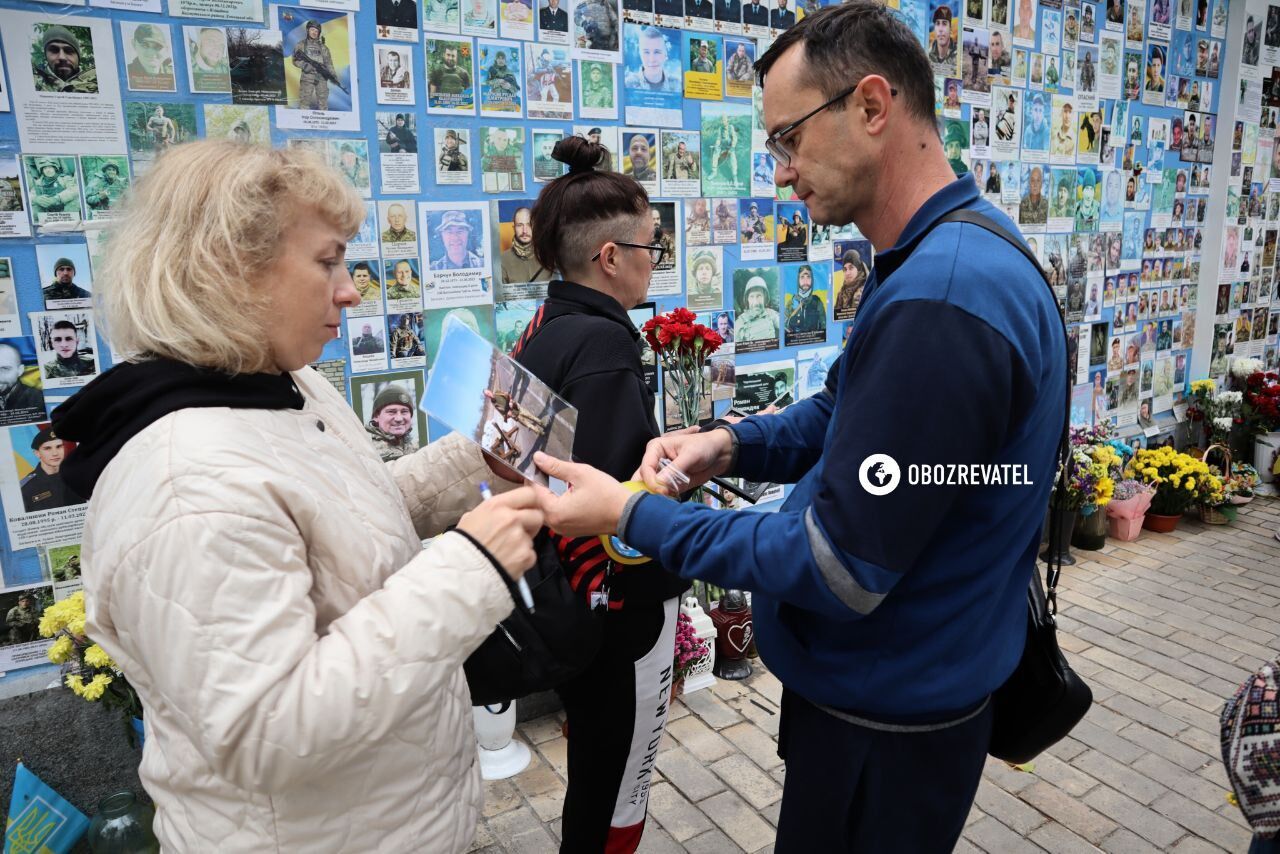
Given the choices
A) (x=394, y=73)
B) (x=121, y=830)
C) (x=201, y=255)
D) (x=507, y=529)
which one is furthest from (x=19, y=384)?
(x=507, y=529)

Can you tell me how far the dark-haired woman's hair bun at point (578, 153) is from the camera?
244 cm

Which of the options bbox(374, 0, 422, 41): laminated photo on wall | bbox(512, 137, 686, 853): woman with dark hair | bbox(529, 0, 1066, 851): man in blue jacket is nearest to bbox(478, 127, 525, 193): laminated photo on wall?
bbox(374, 0, 422, 41): laminated photo on wall

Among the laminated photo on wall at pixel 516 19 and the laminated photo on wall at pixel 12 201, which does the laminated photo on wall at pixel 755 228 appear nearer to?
the laminated photo on wall at pixel 516 19

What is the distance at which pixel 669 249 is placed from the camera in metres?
4.06

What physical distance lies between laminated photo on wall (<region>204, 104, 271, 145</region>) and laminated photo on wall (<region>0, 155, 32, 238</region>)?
0.57 metres

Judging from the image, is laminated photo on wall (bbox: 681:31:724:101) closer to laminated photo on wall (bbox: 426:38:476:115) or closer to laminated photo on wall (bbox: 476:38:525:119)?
laminated photo on wall (bbox: 476:38:525:119)

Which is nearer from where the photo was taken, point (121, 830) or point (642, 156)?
point (121, 830)

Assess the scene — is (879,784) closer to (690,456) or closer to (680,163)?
(690,456)

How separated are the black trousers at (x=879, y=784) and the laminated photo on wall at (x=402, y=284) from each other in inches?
91.9

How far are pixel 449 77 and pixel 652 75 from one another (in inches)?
40.6

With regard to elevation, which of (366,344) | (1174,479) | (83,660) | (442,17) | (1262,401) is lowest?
(1174,479)

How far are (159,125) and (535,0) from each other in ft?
5.13

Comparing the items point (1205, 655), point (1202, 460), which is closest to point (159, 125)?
point (1205, 655)

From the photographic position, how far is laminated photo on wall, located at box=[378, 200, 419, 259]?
3.23 metres
